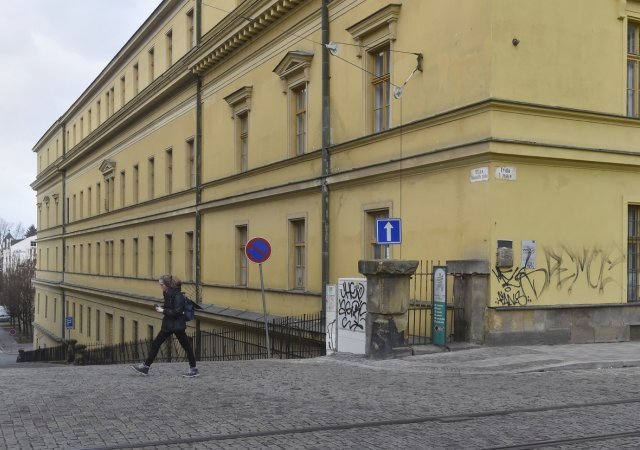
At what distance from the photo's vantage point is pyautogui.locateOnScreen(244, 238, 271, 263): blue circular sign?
1720 cm

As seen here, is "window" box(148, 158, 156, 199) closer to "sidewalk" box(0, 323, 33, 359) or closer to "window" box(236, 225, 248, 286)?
"window" box(236, 225, 248, 286)

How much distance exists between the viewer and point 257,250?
17328 millimetres

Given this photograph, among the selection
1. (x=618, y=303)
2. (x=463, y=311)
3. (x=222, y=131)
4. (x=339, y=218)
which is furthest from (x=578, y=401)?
(x=222, y=131)

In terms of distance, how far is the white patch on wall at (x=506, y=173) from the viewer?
14773mm

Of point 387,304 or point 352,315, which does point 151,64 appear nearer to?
point 352,315

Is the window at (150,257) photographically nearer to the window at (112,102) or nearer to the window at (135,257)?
the window at (135,257)

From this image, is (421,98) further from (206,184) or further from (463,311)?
(206,184)

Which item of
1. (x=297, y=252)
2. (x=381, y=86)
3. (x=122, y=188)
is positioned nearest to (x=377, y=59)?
(x=381, y=86)

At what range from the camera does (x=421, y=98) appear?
16.7 metres

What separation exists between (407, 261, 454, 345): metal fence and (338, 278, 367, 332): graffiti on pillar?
1013 millimetres

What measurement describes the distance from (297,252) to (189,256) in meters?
9.79

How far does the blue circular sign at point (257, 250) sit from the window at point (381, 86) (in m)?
3.96

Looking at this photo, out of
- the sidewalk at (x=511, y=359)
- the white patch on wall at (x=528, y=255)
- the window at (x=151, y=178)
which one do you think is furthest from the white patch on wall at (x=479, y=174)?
the window at (x=151, y=178)

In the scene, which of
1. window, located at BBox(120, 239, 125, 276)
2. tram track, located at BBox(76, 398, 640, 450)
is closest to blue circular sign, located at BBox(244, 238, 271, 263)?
tram track, located at BBox(76, 398, 640, 450)
